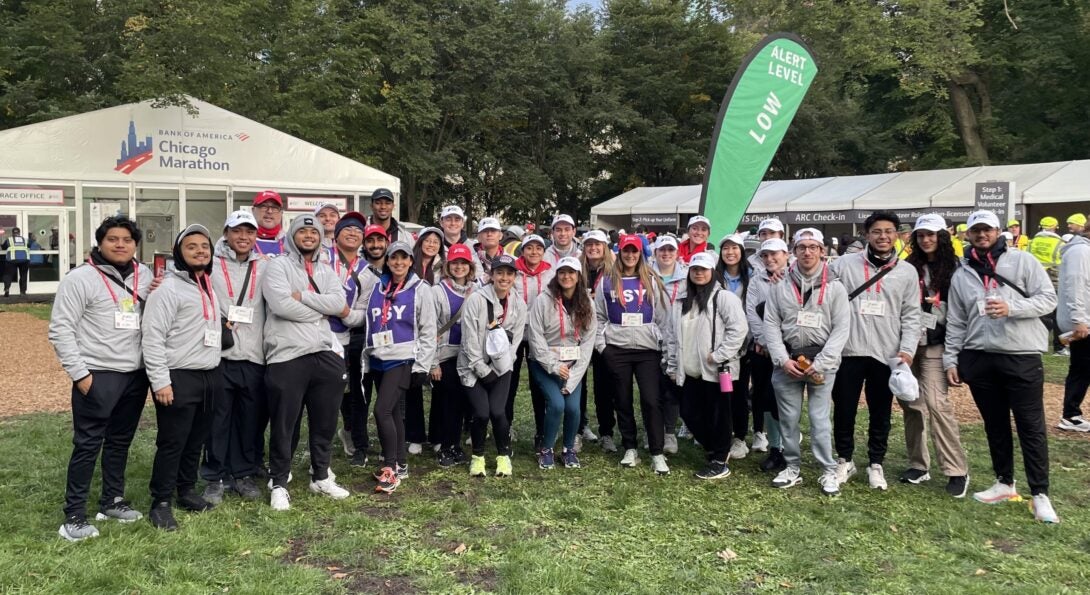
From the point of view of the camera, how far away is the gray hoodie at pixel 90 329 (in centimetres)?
403

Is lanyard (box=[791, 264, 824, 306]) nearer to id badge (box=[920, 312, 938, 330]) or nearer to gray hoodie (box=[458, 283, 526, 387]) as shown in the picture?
id badge (box=[920, 312, 938, 330])

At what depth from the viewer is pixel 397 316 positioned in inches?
208

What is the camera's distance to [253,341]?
4.89 meters

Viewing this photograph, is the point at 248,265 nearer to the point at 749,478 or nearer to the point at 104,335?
the point at 104,335

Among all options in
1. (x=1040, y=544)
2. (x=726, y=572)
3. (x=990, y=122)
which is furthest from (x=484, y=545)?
(x=990, y=122)

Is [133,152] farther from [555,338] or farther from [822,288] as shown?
[822,288]

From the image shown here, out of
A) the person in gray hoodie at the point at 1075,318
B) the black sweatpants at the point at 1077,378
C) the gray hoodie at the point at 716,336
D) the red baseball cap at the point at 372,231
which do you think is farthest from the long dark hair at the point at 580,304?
the black sweatpants at the point at 1077,378

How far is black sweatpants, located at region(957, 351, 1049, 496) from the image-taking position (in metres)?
4.84

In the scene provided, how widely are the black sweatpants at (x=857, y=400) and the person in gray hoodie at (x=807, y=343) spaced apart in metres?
0.12

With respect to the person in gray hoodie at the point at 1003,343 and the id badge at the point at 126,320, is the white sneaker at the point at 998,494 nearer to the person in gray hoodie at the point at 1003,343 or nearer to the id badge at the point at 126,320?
the person in gray hoodie at the point at 1003,343

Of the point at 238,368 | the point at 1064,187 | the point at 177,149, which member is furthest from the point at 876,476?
the point at 1064,187

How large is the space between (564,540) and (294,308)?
2.18 metres

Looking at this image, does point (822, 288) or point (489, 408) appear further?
point (489, 408)

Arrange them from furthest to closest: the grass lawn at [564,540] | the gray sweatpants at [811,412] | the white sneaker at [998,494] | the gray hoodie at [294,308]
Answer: the gray sweatpants at [811,412]
the white sneaker at [998,494]
the gray hoodie at [294,308]
the grass lawn at [564,540]
